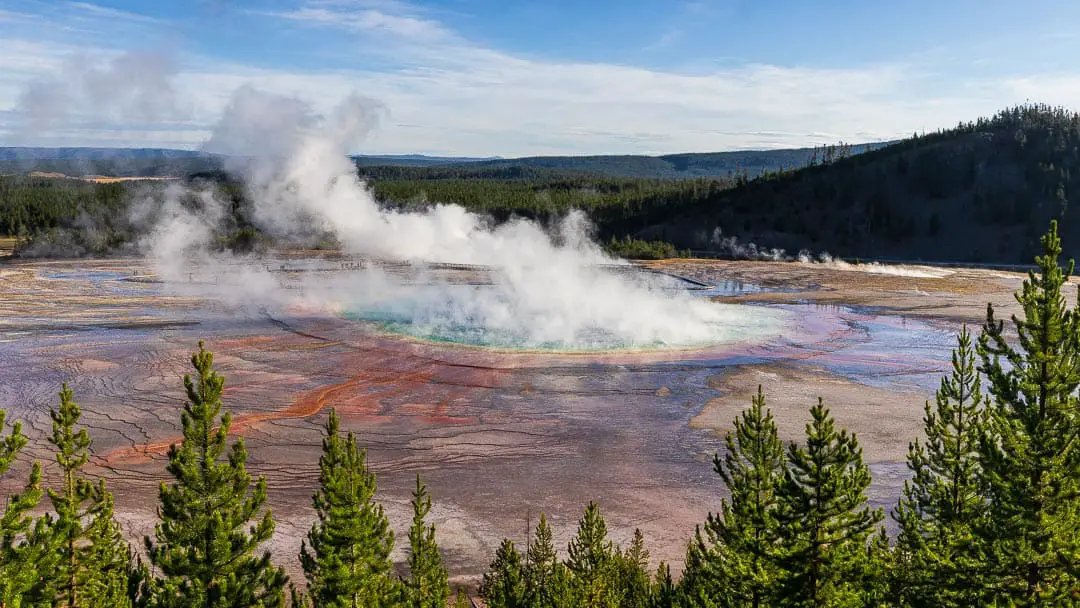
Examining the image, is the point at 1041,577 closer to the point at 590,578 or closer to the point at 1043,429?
the point at 1043,429

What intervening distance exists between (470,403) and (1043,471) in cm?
2306

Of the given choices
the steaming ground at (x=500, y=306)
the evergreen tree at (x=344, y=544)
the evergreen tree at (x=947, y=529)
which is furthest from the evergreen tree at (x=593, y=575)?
the steaming ground at (x=500, y=306)

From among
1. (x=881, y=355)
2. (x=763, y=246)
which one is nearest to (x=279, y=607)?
(x=881, y=355)

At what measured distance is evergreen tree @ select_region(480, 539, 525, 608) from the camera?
15.4 m

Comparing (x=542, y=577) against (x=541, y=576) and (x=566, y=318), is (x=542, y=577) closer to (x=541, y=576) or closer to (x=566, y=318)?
(x=541, y=576)

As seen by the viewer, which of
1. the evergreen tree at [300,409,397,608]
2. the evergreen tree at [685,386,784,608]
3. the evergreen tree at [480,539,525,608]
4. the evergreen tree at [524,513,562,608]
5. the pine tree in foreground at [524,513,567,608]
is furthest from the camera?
the evergreen tree at [480,539,525,608]

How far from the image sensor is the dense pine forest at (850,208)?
98.1m

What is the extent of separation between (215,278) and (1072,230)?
9673 cm

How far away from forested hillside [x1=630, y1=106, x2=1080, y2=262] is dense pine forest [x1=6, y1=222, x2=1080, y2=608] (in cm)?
9353

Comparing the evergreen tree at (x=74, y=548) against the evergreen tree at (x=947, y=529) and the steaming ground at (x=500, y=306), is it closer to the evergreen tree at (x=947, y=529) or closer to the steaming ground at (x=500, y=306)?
the evergreen tree at (x=947, y=529)

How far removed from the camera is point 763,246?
341 feet

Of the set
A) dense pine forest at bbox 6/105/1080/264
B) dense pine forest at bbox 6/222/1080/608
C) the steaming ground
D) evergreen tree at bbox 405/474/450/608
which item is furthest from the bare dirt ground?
dense pine forest at bbox 6/105/1080/264

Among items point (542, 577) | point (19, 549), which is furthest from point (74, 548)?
point (542, 577)

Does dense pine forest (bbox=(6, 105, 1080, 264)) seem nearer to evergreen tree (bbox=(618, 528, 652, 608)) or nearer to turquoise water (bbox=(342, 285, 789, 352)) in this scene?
turquoise water (bbox=(342, 285, 789, 352))
